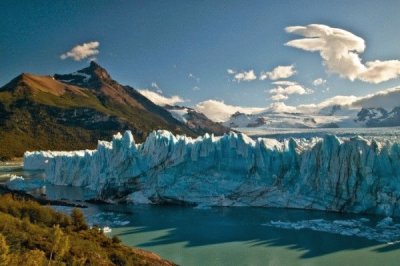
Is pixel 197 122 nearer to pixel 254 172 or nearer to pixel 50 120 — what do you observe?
pixel 50 120

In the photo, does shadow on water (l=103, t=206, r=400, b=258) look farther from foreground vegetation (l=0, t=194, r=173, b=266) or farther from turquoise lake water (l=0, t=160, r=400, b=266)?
foreground vegetation (l=0, t=194, r=173, b=266)

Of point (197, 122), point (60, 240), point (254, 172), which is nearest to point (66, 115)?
point (197, 122)

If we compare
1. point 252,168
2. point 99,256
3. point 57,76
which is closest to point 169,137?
point 252,168

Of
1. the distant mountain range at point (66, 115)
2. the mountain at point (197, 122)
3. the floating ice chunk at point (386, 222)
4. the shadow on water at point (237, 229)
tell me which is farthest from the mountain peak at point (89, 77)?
the floating ice chunk at point (386, 222)

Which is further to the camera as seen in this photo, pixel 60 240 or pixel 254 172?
pixel 254 172

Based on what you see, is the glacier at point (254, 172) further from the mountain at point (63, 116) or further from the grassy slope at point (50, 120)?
the mountain at point (63, 116)

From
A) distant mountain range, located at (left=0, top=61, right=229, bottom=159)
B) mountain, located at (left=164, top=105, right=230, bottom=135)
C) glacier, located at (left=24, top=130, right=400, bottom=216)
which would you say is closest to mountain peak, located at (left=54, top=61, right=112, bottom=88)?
distant mountain range, located at (left=0, top=61, right=229, bottom=159)

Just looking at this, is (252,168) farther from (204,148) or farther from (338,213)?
(338,213)
